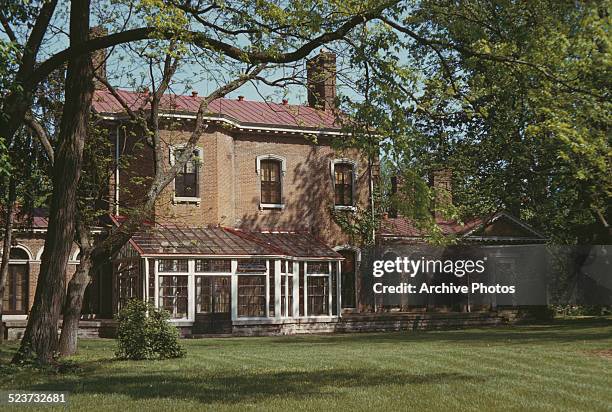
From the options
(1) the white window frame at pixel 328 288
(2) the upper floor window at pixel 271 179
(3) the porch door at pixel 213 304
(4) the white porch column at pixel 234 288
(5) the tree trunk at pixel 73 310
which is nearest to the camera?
(5) the tree trunk at pixel 73 310

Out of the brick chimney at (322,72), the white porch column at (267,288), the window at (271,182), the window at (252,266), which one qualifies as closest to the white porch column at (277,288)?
the white porch column at (267,288)

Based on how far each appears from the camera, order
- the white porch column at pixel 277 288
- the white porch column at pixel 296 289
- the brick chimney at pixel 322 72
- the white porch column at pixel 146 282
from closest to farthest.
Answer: the brick chimney at pixel 322 72 < the white porch column at pixel 146 282 < the white porch column at pixel 277 288 < the white porch column at pixel 296 289

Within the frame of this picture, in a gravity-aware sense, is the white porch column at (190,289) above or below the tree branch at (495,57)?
below

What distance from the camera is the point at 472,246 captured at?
44.0m

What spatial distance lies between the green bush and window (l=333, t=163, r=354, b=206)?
19902 millimetres

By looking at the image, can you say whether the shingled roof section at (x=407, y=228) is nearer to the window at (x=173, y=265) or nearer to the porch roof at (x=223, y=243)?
the porch roof at (x=223, y=243)

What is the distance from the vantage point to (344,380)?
49.0 ft

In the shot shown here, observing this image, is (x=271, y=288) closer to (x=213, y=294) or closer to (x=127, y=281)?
(x=213, y=294)

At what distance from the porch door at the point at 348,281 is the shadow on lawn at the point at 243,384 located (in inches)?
920

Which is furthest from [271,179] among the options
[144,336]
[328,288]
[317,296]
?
[144,336]

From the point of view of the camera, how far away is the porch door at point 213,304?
3322 cm

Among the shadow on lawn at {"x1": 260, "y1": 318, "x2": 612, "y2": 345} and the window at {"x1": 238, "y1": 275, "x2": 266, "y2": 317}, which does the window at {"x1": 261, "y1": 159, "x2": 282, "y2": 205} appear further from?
the shadow on lawn at {"x1": 260, "y1": 318, "x2": 612, "y2": 345}

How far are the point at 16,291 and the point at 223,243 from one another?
8715mm

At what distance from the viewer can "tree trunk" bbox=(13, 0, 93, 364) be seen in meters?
18.1
